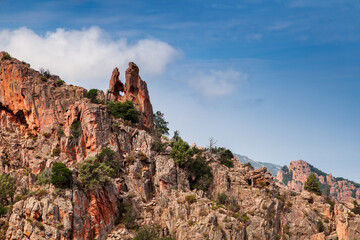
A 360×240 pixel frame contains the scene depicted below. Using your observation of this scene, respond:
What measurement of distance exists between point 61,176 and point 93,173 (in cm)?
702

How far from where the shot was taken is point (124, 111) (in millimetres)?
97750

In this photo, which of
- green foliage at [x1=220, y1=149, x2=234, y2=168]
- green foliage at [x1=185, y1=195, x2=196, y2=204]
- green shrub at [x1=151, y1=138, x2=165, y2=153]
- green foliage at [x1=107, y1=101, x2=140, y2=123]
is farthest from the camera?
green foliage at [x1=220, y1=149, x2=234, y2=168]

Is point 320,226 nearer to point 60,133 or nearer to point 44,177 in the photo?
point 44,177

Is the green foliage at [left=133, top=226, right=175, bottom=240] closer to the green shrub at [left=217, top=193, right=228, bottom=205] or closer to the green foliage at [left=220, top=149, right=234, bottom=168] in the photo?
the green shrub at [left=217, top=193, right=228, bottom=205]

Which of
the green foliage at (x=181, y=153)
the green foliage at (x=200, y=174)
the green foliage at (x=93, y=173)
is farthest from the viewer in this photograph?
the green foliage at (x=200, y=174)

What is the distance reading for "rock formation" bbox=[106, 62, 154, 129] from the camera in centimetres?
10588

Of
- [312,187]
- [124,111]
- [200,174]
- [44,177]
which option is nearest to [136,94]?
[124,111]

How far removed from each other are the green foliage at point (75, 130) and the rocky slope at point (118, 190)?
0.83ft

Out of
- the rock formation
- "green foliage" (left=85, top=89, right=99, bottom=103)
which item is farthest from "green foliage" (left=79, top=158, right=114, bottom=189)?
"green foliage" (left=85, top=89, right=99, bottom=103)

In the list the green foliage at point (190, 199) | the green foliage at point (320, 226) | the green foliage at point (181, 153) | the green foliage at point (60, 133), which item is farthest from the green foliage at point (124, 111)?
the green foliage at point (320, 226)

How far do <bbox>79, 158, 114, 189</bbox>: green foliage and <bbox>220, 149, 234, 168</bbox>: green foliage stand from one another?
38.4 m

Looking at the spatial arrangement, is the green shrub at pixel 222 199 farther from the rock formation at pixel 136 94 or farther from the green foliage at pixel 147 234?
the rock formation at pixel 136 94

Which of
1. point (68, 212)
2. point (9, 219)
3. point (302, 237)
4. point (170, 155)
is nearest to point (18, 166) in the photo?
point (9, 219)

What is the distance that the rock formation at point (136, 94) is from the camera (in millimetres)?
105875
